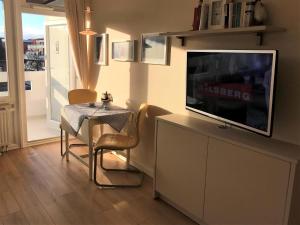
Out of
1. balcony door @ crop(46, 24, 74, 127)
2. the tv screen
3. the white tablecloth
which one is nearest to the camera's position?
the tv screen

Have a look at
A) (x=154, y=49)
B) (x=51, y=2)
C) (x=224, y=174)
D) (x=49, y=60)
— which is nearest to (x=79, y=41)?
(x=51, y=2)

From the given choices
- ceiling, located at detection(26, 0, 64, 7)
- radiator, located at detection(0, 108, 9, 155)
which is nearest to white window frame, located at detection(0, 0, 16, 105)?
radiator, located at detection(0, 108, 9, 155)

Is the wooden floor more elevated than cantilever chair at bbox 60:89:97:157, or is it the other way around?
cantilever chair at bbox 60:89:97:157

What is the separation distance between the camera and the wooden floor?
2.53 meters

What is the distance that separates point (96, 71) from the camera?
14.3 feet

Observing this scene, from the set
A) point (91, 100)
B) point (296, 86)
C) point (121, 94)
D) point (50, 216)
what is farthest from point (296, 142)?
point (91, 100)

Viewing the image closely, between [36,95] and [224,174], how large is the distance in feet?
14.7

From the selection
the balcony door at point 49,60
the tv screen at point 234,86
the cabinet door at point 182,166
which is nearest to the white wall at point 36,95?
the balcony door at point 49,60

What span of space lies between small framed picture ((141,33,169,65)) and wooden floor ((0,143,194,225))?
4.55 feet

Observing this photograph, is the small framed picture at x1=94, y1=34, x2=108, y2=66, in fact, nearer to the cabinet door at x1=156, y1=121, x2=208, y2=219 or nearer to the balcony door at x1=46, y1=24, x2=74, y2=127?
the balcony door at x1=46, y1=24, x2=74, y2=127

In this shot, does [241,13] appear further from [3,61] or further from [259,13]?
[3,61]

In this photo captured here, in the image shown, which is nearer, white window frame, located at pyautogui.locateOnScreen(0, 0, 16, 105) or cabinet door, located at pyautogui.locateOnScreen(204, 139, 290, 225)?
cabinet door, located at pyautogui.locateOnScreen(204, 139, 290, 225)

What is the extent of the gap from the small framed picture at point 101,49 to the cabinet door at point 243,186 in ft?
7.87

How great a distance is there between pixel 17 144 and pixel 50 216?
6.72 feet
